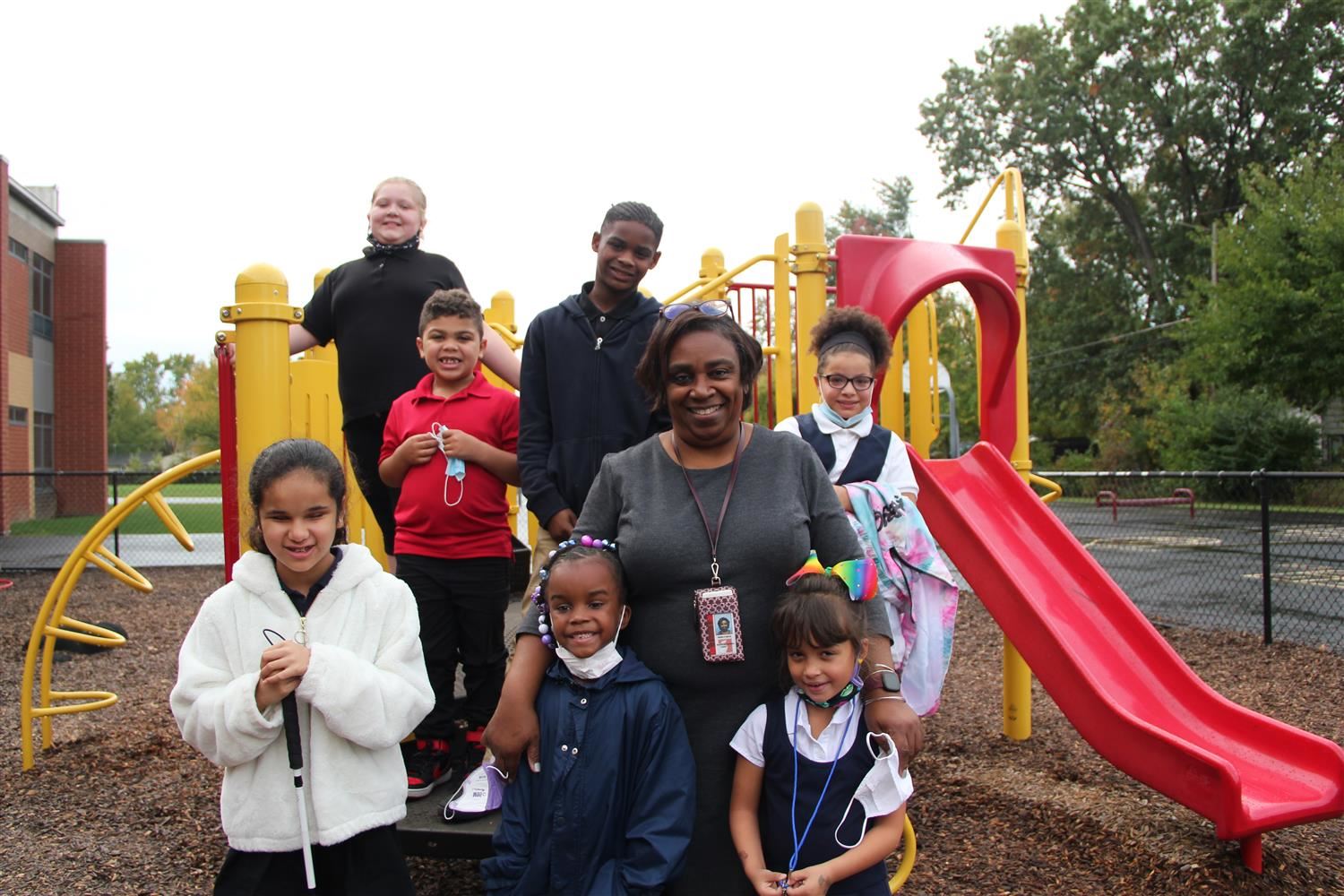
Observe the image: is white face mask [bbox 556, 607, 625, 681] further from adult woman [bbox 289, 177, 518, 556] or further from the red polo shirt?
adult woman [bbox 289, 177, 518, 556]

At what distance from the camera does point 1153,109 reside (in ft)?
109

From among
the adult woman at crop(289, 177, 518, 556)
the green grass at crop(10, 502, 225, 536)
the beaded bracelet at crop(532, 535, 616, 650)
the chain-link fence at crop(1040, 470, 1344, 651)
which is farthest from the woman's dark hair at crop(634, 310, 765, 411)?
the green grass at crop(10, 502, 225, 536)

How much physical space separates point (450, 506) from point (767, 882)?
4.87ft

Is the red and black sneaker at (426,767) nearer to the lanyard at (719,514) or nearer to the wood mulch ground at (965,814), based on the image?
the wood mulch ground at (965,814)

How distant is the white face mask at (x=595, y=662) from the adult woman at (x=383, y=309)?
1497mm

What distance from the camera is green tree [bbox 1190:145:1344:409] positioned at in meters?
21.2

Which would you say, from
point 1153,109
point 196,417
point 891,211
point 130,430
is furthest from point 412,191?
point 130,430

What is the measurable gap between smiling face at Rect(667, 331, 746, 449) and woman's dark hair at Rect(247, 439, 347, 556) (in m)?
0.80

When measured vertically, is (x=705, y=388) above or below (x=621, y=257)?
below

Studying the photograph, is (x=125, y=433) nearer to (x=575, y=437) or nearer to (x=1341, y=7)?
(x=1341, y=7)

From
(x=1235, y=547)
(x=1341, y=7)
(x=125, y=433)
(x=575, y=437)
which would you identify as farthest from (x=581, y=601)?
(x=125, y=433)

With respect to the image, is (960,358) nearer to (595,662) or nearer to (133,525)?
(133,525)

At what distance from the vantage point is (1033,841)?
13.1ft

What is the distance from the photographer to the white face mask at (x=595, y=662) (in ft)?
7.23
